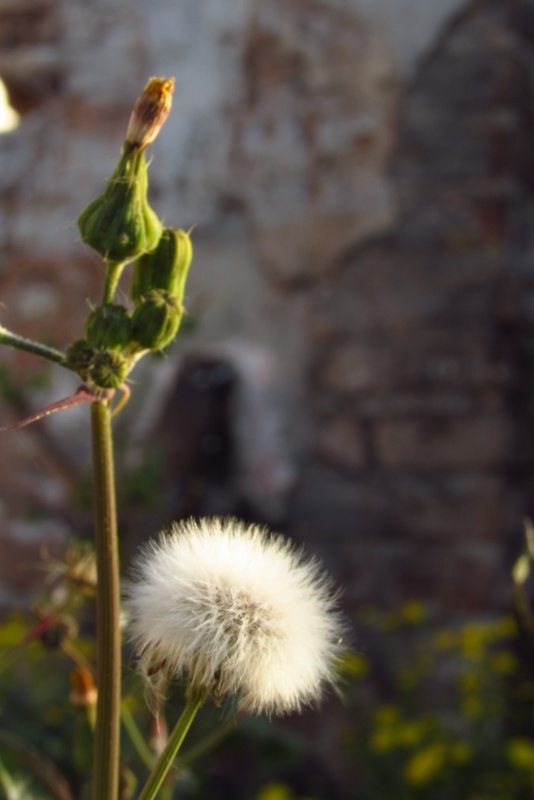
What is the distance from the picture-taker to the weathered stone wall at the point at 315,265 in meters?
2.30

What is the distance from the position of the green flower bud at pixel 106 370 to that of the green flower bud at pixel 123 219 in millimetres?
76

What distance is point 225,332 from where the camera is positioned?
8.04ft

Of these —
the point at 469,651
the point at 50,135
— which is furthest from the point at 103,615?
the point at 50,135

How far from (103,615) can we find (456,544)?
1.91m

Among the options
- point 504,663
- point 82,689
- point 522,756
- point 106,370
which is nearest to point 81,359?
point 106,370

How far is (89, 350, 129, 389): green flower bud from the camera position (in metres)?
0.52

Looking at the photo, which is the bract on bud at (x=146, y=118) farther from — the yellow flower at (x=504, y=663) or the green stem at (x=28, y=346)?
the yellow flower at (x=504, y=663)

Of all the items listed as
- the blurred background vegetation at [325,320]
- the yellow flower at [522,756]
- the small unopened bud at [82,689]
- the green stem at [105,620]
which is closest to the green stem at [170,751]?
the green stem at [105,620]

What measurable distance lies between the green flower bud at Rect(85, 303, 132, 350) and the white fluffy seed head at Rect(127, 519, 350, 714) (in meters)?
0.12

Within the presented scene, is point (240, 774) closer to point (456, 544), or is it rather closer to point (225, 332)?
point (456, 544)

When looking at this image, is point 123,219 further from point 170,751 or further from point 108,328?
point 170,751

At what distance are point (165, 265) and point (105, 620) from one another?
23 cm

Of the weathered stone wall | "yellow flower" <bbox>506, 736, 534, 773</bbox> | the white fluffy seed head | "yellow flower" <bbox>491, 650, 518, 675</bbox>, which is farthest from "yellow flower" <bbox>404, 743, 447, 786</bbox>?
the white fluffy seed head

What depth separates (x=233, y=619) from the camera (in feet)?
1.81
